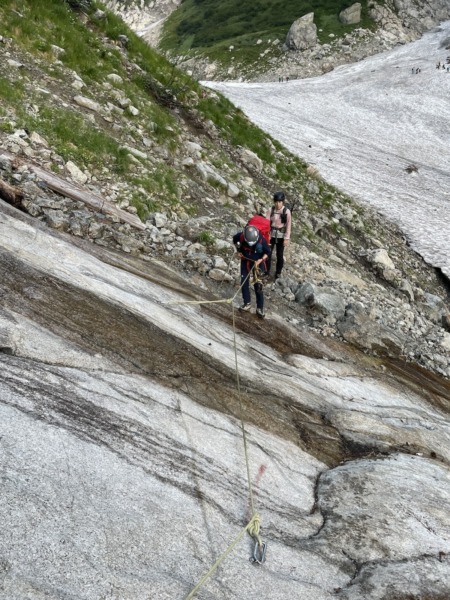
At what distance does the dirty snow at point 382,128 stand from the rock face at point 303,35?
32.5 feet

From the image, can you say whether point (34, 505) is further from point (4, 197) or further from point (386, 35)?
point (386, 35)

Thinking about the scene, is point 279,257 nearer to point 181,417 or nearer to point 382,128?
point 181,417

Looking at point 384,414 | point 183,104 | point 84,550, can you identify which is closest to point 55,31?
point 183,104

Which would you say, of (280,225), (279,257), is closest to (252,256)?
(280,225)

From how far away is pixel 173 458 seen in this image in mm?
6141

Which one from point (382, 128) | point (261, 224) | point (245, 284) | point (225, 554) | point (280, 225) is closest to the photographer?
point (225, 554)

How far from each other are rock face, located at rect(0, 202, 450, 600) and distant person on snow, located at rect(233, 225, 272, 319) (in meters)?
1.87

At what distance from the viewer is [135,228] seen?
13336 mm

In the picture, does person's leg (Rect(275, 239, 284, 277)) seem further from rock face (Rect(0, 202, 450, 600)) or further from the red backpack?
rock face (Rect(0, 202, 450, 600))

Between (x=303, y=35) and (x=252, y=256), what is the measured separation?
73.8m

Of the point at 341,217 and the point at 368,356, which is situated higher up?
the point at 341,217

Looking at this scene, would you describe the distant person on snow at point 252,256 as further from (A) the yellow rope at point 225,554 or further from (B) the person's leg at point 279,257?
(A) the yellow rope at point 225,554

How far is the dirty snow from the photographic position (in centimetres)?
3012

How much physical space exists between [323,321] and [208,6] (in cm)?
12007
